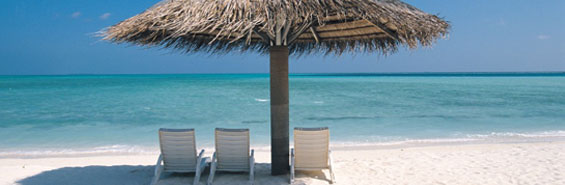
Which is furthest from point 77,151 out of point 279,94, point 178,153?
point 279,94

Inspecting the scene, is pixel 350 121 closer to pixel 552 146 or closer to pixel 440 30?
pixel 552 146

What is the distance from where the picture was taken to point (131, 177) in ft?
13.7

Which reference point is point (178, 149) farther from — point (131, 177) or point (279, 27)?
point (279, 27)

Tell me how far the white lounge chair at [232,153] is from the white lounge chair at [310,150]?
0.46m

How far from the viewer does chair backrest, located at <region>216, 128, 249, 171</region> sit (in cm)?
366

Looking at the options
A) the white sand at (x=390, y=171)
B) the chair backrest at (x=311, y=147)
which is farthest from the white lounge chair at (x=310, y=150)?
the white sand at (x=390, y=171)

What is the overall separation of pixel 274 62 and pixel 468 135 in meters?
6.16

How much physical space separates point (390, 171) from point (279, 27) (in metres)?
2.18

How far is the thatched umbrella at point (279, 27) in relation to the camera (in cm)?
297

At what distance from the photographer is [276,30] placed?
144 inches

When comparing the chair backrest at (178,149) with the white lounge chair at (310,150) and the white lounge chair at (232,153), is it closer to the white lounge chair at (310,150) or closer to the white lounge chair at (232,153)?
the white lounge chair at (232,153)

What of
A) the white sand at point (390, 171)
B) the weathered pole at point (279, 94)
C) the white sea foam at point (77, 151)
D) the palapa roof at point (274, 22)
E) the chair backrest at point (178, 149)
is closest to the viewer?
the palapa roof at point (274, 22)

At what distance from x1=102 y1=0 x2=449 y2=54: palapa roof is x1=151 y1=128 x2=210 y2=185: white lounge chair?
0.94m

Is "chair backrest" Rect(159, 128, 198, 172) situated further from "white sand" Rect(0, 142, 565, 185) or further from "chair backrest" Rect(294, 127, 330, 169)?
"chair backrest" Rect(294, 127, 330, 169)
